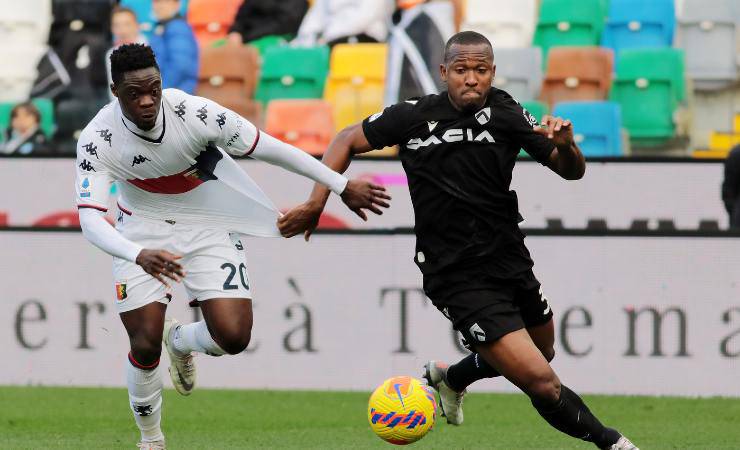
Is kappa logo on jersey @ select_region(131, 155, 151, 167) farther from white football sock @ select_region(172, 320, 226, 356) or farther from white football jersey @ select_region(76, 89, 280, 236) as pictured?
white football sock @ select_region(172, 320, 226, 356)

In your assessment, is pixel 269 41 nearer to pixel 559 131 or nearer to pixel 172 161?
pixel 172 161

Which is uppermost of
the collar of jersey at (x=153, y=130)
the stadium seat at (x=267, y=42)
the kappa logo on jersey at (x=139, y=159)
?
the stadium seat at (x=267, y=42)

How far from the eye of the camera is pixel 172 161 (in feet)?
23.5

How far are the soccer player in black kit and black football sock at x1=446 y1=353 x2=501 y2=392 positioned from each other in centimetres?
79

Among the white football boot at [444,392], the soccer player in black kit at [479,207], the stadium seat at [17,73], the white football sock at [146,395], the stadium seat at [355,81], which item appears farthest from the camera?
the stadium seat at [17,73]

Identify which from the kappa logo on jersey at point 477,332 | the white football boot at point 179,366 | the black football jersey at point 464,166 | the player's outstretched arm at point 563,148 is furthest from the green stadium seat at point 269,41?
the kappa logo on jersey at point 477,332

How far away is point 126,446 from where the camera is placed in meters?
8.12

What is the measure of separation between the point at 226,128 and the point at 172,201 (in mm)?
600

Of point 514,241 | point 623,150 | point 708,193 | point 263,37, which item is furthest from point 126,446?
point 263,37

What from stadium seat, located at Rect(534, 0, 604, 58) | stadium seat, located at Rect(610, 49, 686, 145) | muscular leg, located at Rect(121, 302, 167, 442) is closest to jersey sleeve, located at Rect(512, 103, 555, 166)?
muscular leg, located at Rect(121, 302, 167, 442)

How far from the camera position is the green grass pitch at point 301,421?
826 centimetres

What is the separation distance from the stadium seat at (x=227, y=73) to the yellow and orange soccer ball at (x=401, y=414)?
794cm

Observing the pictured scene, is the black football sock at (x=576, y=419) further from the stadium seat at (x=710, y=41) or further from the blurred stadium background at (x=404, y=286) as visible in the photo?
the stadium seat at (x=710, y=41)

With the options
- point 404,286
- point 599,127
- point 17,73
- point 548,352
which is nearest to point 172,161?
point 548,352
